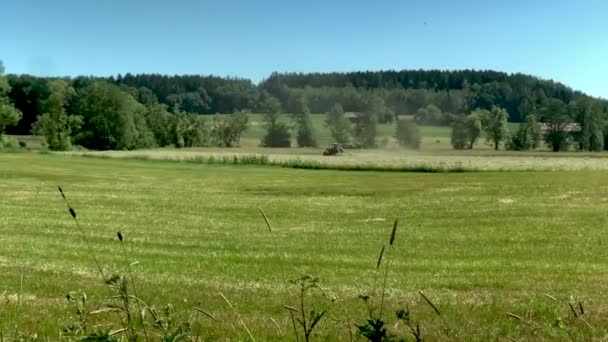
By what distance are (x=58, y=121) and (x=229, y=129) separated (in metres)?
49.5

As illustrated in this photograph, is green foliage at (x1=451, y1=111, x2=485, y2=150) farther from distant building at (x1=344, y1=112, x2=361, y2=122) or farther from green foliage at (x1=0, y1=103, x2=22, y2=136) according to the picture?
green foliage at (x1=0, y1=103, x2=22, y2=136)

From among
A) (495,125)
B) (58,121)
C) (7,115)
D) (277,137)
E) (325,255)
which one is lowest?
(277,137)

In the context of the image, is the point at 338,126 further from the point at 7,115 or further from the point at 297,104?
the point at 7,115

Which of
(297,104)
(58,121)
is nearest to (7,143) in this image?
(58,121)

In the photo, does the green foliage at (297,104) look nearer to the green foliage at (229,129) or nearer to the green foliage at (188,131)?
the green foliage at (229,129)

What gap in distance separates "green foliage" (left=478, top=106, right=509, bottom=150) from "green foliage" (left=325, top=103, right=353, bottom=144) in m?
30.4

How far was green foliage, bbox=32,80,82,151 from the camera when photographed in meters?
114

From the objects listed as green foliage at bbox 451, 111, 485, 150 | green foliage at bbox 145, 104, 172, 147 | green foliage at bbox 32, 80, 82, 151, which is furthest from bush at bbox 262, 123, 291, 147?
green foliage at bbox 32, 80, 82, 151

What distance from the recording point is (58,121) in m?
116

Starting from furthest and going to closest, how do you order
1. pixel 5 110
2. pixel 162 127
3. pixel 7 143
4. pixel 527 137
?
pixel 162 127 < pixel 527 137 < pixel 7 143 < pixel 5 110

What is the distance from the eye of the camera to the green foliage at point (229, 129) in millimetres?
156125

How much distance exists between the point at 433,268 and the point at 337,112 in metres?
151

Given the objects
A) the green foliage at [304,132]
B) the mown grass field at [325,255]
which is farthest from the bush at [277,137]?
the mown grass field at [325,255]

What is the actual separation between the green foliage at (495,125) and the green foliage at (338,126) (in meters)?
30.4
